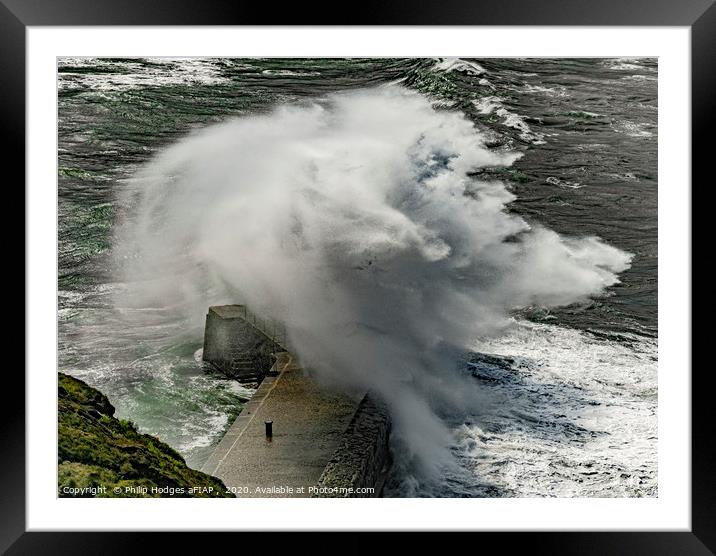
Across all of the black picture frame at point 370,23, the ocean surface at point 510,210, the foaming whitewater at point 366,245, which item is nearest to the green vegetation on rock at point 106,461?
the ocean surface at point 510,210

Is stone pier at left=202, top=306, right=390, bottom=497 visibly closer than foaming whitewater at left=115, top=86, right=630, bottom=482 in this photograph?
Yes

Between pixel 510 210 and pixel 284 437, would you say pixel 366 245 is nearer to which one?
pixel 510 210

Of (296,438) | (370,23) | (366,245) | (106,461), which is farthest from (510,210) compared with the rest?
(106,461)

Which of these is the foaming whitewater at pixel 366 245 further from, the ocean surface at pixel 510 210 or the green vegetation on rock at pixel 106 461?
the green vegetation on rock at pixel 106 461

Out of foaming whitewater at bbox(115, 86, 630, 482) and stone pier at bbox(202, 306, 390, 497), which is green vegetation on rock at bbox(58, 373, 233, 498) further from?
foaming whitewater at bbox(115, 86, 630, 482)

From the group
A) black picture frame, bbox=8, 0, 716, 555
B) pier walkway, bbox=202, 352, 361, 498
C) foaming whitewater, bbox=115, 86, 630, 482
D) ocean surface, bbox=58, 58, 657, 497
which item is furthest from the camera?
foaming whitewater, bbox=115, 86, 630, 482

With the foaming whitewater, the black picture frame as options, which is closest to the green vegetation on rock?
the black picture frame
